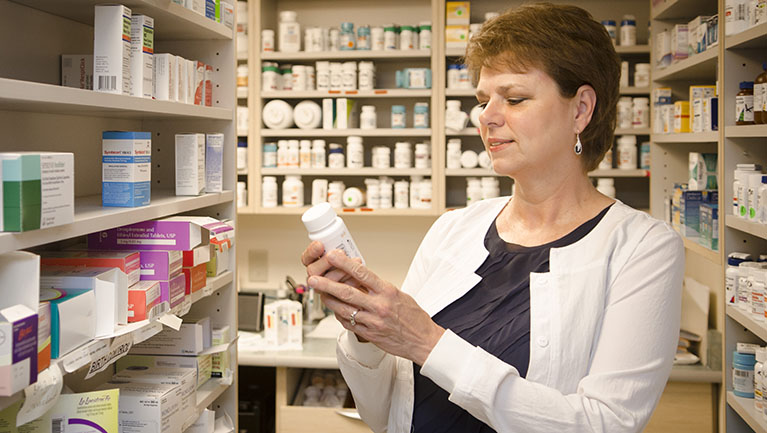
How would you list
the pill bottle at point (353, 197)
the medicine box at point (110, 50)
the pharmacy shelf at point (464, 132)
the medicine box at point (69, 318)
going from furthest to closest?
1. the pill bottle at point (353, 197)
2. the pharmacy shelf at point (464, 132)
3. the medicine box at point (110, 50)
4. the medicine box at point (69, 318)

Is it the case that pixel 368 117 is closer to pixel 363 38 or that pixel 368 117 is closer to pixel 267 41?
pixel 363 38

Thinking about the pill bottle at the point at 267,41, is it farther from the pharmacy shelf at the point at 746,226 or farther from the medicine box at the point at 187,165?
the pharmacy shelf at the point at 746,226

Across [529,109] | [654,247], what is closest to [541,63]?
[529,109]

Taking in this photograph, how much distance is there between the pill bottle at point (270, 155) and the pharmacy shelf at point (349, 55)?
48cm

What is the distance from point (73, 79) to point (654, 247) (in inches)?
61.1

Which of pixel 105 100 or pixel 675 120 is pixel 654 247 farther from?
pixel 675 120

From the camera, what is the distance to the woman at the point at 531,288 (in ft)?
4.22

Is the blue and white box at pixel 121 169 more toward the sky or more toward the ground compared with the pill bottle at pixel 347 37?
more toward the ground

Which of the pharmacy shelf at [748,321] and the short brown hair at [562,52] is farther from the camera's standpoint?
the pharmacy shelf at [748,321]

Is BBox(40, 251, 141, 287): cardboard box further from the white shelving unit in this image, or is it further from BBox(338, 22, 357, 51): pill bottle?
BBox(338, 22, 357, 51): pill bottle

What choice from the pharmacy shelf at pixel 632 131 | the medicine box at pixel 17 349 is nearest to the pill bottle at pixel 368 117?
the pharmacy shelf at pixel 632 131

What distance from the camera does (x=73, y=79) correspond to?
195 cm

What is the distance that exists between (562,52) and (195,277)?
1188mm

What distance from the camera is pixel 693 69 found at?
10.2 feet
